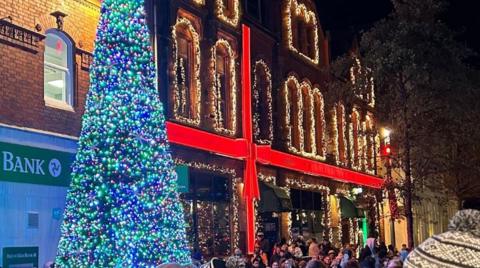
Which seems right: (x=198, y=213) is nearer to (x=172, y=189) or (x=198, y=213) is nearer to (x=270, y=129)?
(x=270, y=129)

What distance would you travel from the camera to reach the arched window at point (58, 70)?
1505 cm

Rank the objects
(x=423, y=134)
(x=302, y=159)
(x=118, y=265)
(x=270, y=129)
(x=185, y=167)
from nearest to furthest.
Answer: (x=118, y=265)
(x=185, y=167)
(x=423, y=134)
(x=270, y=129)
(x=302, y=159)

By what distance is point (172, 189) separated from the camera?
11203 millimetres

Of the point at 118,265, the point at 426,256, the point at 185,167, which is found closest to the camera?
the point at 426,256

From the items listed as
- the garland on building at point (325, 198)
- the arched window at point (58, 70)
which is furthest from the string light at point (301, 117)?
the arched window at point (58, 70)

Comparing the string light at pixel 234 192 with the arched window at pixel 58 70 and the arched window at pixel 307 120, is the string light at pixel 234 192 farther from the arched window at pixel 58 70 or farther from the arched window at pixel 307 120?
the arched window at pixel 307 120

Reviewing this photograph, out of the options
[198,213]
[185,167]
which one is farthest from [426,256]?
[198,213]

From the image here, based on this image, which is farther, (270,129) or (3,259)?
(270,129)

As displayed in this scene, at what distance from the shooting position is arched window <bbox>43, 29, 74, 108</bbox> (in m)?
15.0

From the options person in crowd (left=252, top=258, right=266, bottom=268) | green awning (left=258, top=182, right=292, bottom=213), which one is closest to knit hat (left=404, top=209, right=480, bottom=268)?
person in crowd (left=252, top=258, right=266, bottom=268)

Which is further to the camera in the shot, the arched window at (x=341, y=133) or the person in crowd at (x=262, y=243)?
the arched window at (x=341, y=133)

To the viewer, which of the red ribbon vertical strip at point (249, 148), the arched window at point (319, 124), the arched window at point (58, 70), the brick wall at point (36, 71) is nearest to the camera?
the brick wall at point (36, 71)

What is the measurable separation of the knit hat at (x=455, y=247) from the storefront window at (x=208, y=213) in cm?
1687

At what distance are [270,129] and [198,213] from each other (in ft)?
19.4
